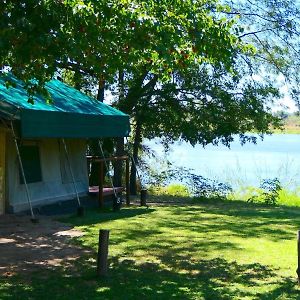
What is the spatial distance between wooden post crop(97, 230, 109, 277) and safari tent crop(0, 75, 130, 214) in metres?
4.59

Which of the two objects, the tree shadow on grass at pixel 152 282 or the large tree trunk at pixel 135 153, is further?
the large tree trunk at pixel 135 153

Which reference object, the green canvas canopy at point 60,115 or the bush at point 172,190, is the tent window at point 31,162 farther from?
the bush at point 172,190

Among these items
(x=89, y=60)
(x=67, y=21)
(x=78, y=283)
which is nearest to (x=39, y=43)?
(x=67, y=21)

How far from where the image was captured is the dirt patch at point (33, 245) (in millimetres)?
8180

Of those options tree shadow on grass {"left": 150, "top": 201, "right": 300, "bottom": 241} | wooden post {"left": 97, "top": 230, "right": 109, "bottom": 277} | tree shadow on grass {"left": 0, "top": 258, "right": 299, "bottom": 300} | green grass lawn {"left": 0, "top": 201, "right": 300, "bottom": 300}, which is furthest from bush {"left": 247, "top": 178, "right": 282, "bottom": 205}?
wooden post {"left": 97, "top": 230, "right": 109, "bottom": 277}

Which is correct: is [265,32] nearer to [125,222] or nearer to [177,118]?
[177,118]

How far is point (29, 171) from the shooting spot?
1367 centimetres

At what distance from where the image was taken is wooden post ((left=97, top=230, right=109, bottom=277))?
283 inches

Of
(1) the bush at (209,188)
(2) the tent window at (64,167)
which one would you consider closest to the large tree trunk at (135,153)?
(1) the bush at (209,188)

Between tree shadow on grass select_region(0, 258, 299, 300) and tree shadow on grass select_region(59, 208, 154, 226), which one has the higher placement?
tree shadow on grass select_region(59, 208, 154, 226)

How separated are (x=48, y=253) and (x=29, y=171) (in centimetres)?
498

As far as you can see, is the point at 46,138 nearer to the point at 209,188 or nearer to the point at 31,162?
the point at 31,162

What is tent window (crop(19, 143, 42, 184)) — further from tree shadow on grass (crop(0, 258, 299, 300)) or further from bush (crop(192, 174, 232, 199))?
bush (crop(192, 174, 232, 199))

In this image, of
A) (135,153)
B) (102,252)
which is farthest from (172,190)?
(102,252)
